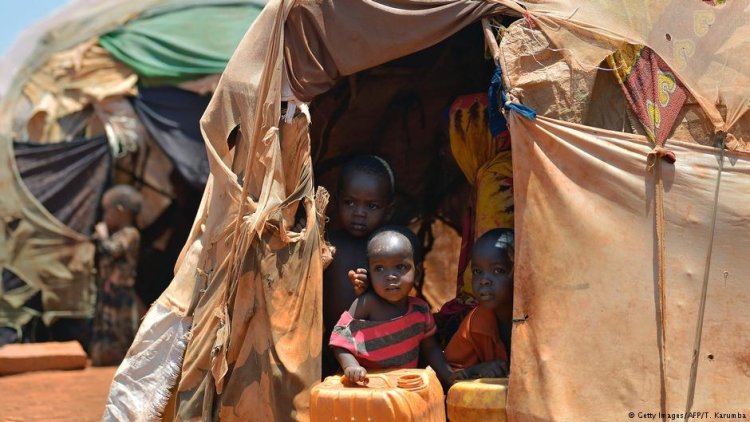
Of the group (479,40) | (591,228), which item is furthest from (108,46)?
(591,228)

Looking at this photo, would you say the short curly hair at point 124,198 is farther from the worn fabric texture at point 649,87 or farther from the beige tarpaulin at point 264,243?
the worn fabric texture at point 649,87

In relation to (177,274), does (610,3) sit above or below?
above

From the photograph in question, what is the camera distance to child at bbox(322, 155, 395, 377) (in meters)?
6.02

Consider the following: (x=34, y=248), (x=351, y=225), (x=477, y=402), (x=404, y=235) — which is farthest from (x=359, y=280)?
(x=34, y=248)

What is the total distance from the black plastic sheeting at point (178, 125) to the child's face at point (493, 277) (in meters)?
6.51

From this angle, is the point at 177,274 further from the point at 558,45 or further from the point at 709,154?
the point at 709,154

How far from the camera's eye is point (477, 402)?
16.4 feet

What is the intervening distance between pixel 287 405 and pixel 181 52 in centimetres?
734

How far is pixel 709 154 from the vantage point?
5145mm

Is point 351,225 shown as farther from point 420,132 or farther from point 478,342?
point 420,132

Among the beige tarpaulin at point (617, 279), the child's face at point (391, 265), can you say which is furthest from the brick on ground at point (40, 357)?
the beige tarpaulin at point (617, 279)

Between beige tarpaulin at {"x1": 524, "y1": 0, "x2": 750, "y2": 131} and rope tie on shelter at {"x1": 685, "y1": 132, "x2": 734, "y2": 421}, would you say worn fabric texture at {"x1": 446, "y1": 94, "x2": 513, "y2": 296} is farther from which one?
rope tie on shelter at {"x1": 685, "y1": 132, "x2": 734, "y2": 421}

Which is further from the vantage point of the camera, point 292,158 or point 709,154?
point 292,158

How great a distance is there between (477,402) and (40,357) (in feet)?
21.0
